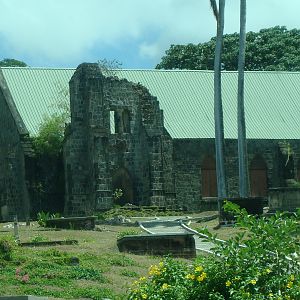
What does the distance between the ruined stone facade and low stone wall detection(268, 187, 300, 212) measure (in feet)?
36.4

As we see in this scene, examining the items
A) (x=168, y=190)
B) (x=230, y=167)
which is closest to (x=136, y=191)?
(x=168, y=190)

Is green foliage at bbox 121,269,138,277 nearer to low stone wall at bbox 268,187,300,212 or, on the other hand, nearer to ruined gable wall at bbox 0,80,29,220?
low stone wall at bbox 268,187,300,212

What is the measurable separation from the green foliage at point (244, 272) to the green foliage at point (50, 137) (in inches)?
1361

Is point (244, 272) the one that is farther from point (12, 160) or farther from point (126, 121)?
point (12, 160)

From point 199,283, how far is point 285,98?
143 feet

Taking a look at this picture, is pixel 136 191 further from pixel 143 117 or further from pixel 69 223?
pixel 69 223

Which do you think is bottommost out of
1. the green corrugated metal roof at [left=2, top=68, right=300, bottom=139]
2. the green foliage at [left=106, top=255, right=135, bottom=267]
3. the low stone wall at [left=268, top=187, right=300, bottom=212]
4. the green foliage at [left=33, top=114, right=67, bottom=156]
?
the green foliage at [left=106, top=255, right=135, bottom=267]

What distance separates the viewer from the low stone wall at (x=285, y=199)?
32.2m

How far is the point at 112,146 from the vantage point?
45594 mm

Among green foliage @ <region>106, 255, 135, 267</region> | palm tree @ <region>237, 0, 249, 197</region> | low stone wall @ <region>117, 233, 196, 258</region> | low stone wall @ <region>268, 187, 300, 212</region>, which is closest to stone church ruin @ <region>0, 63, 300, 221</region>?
palm tree @ <region>237, 0, 249, 197</region>

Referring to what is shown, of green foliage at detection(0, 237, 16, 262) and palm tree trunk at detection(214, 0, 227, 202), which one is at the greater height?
palm tree trunk at detection(214, 0, 227, 202)

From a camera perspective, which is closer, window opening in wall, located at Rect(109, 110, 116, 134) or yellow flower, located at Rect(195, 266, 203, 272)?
yellow flower, located at Rect(195, 266, 203, 272)

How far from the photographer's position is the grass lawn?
15.1 m

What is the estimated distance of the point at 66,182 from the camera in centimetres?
4525
